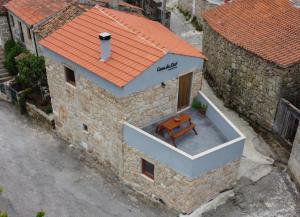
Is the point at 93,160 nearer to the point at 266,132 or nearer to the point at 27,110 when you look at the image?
the point at 27,110

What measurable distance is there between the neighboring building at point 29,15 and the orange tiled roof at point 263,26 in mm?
9765

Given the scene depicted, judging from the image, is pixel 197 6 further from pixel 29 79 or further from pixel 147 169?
pixel 147 169

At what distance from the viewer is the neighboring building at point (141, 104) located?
16297 millimetres

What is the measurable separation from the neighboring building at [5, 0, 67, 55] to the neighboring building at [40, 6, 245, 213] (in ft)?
19.5

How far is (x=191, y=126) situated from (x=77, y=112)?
576cm

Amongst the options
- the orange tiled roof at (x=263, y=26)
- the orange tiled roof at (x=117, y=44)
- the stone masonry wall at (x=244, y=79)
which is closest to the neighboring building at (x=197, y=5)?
the orange tiled roof at (x=263, y=26)

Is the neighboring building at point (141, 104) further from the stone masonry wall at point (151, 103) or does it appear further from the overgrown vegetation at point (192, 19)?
the overgrown vegetation at point (192, 19)

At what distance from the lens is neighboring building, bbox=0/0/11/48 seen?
28156 millimetres

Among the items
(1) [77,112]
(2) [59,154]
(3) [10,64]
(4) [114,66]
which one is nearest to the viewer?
(4) [114,66]

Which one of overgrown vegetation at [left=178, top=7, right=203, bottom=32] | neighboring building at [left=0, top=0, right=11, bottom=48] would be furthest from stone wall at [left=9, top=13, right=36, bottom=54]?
overgrown vegetation at [left=178, top=7, right=203, bottom=32]

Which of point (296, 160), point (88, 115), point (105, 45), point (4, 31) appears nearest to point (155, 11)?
point (4, 31)

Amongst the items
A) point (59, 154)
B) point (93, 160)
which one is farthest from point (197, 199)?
point (59, 154)

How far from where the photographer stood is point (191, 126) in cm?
1775

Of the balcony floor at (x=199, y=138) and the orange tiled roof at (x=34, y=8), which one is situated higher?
the orange tiled roof at (x=34, y=8)
